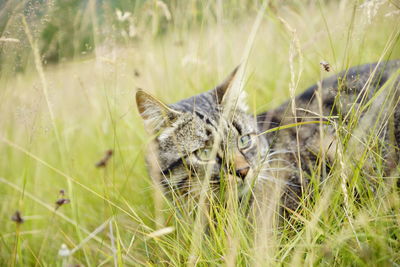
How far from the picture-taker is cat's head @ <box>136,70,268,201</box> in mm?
1707

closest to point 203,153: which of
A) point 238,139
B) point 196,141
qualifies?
point 196,141

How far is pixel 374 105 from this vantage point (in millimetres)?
1641

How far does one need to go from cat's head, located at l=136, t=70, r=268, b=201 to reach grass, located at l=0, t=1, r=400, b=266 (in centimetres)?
15

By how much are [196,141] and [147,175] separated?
53 centimetres

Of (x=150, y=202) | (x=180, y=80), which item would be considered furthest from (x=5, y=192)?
(x=180, y=80)

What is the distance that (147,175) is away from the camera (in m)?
2.14

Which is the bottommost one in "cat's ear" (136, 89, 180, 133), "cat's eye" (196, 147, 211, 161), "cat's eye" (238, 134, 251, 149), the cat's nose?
the cat's nose

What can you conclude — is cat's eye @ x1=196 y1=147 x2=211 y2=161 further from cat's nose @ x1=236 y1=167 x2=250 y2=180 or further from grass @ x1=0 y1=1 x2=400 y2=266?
grass @ x1=0 y1=1 x2=400 y2=266

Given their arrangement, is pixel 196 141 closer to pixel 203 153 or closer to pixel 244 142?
pixel 203 153

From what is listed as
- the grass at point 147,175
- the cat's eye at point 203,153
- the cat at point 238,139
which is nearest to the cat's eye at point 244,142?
the cat at point 238,139

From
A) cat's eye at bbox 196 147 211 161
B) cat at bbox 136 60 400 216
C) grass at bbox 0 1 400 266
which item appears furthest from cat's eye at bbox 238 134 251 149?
grass at bbox 0 1 400 266

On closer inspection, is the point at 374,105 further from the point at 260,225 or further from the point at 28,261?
the point at 28,261

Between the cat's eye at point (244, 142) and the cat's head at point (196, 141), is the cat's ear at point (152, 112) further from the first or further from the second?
the cat's eye at point (244, 142)

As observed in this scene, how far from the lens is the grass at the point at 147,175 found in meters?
1.17
